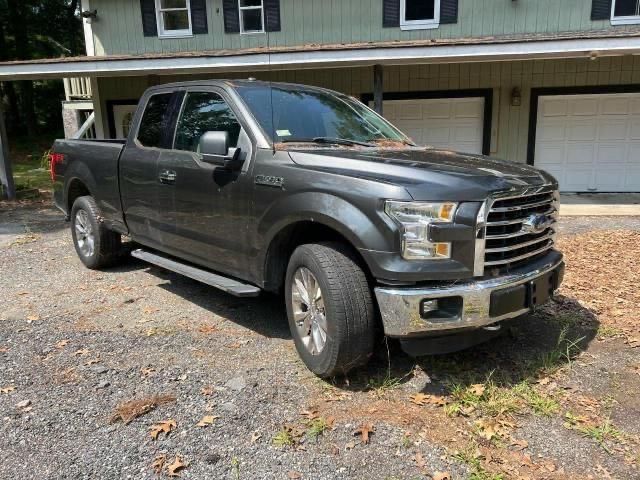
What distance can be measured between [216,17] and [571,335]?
12.2m

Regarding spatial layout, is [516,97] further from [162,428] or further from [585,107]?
[162,428]

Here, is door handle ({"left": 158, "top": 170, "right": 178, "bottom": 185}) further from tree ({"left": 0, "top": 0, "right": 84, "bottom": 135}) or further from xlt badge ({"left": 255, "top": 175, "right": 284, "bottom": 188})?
tree ({"left": 0, "top": 0, "right": 84, "bottom": 135})

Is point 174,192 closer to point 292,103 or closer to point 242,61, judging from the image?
point 292,103

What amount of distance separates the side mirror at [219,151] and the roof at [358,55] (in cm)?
660

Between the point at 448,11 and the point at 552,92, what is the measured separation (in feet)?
10.0

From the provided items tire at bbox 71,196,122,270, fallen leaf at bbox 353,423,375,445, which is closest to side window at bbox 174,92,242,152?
A: tire at bbox 71,196,122,270

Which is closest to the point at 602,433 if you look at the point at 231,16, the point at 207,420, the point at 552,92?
the point at 207,420

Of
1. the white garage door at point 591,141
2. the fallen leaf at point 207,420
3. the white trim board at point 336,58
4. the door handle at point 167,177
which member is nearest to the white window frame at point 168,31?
the white trim board at point 336,58

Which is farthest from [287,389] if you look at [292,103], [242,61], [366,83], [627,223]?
[366,83]

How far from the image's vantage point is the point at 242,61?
410 inches

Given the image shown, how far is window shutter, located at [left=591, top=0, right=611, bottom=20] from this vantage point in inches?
465

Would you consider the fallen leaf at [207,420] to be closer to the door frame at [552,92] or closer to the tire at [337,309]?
the tire at [337,309]

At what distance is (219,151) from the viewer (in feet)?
12.3

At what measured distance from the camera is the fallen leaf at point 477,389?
3.31m
